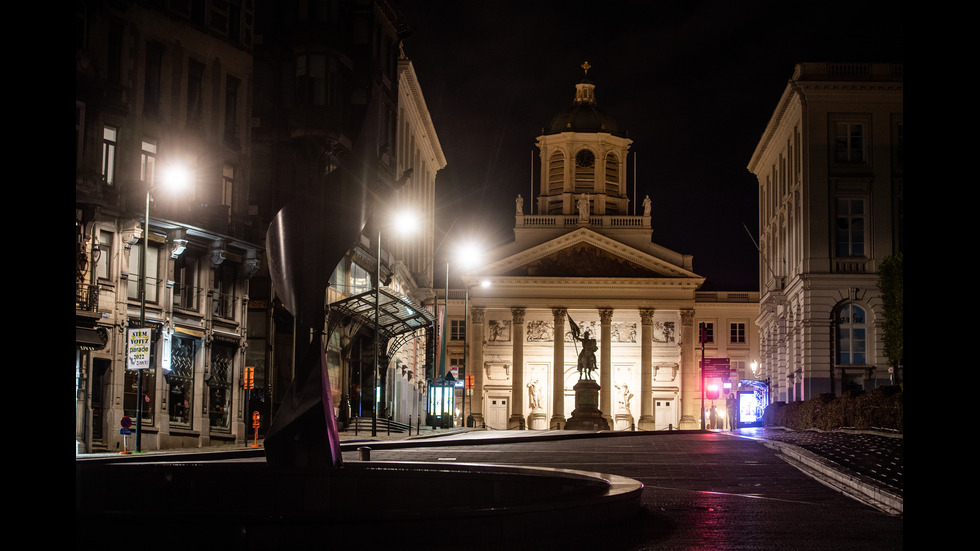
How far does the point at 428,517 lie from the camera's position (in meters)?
9.77

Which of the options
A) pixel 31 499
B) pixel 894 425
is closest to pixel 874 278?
pixel 894 425

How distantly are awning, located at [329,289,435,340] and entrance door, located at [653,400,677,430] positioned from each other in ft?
187

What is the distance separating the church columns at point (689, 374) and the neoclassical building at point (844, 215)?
101 ft

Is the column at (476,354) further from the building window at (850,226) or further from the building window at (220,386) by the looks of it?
the building window at (220,386)

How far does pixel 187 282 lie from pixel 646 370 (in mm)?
72912

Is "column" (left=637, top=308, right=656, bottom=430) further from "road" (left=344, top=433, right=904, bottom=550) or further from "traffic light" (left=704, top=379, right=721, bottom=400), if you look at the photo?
"road" (left=344, top=433, right=904, bottom=550)

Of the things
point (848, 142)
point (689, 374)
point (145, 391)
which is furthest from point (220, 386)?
point (689, 374)

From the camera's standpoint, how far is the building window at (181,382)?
40125 mm

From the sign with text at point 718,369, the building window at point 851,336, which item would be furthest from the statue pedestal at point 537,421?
the building window at point 851,336

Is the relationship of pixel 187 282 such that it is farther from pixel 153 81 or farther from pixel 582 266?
pixel 582 266

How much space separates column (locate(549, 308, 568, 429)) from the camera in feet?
356

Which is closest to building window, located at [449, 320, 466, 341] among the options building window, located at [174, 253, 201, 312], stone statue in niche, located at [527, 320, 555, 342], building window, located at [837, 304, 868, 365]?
stone statue in niche, located at [527, 320, 555, 342]

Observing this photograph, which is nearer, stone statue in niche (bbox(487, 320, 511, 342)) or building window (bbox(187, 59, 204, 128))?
building window (bbox(187, 59, 204, 128))

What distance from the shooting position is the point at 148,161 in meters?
40.0
